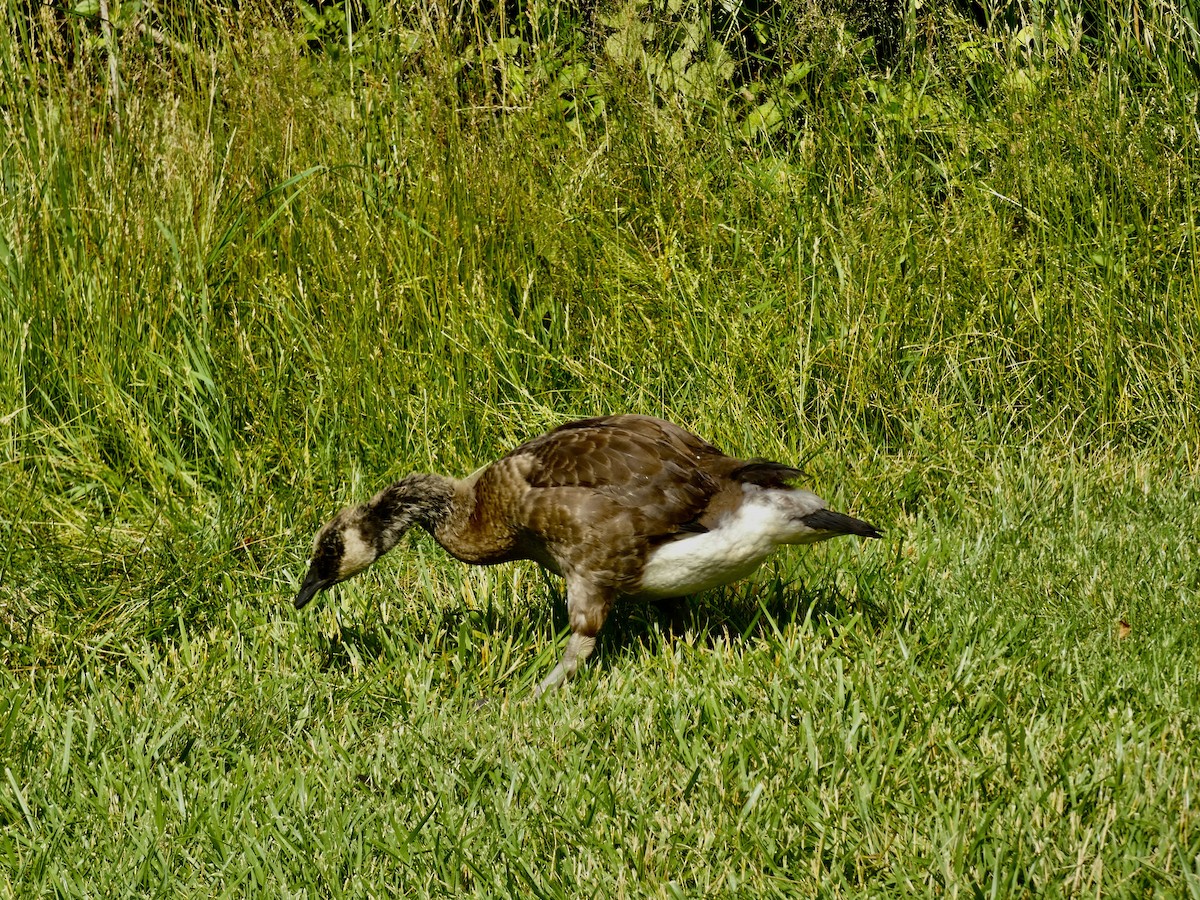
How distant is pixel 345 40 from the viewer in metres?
6.94

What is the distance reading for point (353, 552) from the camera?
4543mm

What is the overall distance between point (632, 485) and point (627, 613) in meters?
0.82

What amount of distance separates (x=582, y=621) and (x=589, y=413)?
1683mm

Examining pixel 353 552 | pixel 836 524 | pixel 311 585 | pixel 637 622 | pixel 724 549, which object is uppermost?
pixel 836 524

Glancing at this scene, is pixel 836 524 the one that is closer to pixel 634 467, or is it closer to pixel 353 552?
pixel 634 467

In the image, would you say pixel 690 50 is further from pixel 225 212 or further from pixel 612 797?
pixel 612 797

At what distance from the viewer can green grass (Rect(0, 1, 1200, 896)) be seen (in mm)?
3418

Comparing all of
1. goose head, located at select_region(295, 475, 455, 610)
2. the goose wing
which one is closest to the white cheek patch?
goose head, located at select_region(295, 475, 455, 610)

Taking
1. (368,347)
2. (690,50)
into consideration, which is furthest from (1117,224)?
(368,347)

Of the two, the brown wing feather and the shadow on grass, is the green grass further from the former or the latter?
the brown wing feather

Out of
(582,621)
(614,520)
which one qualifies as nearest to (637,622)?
(582,621)

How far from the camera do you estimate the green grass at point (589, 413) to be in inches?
135

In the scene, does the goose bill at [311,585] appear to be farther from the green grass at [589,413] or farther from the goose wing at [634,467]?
the goose wing at [634,467]

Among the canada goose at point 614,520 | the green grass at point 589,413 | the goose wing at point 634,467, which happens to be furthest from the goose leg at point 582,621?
the goose wing at point 634,467
